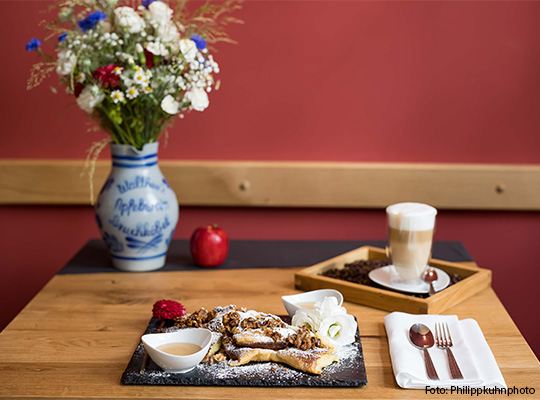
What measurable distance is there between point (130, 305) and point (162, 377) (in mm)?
407

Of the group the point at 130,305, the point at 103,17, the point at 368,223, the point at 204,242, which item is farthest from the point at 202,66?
the point at 368,223

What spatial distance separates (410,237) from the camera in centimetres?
143

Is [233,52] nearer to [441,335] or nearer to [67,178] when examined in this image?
[67,178]

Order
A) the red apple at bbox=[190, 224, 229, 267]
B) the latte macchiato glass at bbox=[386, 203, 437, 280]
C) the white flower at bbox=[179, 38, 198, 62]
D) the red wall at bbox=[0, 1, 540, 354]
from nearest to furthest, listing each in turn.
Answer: the latte macchiato glass at bbox=[386, 203, 437, 280] < the white flower at bbox=[179, 38, 198, 62] < the red apple at bbox=[190, 224, 229, 267] < the red wall at bbox=[0, 1, 540, 354]

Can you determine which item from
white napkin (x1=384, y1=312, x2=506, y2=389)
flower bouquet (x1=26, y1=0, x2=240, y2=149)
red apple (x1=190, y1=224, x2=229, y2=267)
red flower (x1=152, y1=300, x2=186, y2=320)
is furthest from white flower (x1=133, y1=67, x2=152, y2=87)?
white napkin (x1=384, y1=312, x2=506, y2=389)

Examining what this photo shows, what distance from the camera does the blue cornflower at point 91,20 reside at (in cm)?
148

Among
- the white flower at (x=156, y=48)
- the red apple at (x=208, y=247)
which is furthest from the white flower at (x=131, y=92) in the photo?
the red apple at (x=208, y=247)

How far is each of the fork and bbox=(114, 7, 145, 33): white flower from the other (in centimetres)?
95

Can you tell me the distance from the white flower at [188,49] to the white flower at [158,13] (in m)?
0.07

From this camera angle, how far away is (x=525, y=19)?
2.10 m

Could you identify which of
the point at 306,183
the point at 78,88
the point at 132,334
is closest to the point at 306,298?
the point at 132,334

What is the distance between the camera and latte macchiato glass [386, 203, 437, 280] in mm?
1416

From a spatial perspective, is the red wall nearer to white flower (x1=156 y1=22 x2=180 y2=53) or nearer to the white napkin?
white flower (x1=156 y1=22 x2=180 y2=53)

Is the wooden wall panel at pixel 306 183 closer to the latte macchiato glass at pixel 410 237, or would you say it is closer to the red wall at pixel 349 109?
the red wall at pixel 349 109
